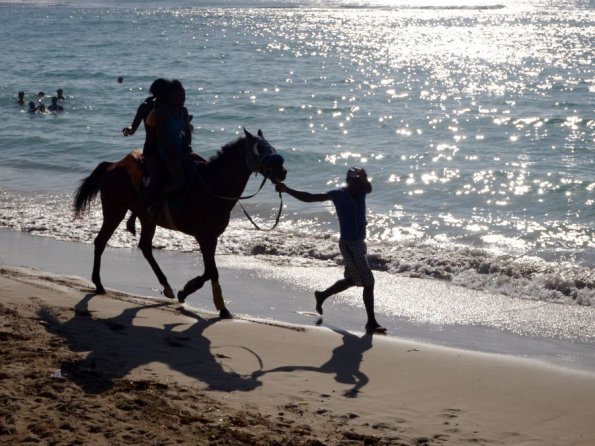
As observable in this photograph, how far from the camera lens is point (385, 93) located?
111ft

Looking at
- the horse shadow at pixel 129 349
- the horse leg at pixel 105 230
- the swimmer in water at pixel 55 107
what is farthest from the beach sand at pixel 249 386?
the swimmer in water at pixel 55 107

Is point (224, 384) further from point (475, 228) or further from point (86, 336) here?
point (475, 228)

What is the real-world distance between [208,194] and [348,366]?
8.42 ft

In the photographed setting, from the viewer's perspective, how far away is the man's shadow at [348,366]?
791cm

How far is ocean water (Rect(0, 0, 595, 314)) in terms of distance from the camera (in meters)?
14.3

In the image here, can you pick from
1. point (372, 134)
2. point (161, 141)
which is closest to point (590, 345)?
point (161, 141)

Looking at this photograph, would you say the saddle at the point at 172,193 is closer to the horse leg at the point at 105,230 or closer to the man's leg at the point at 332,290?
the horse leg at the point at 105,230

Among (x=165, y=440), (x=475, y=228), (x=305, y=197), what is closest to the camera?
(x=165, y=440)

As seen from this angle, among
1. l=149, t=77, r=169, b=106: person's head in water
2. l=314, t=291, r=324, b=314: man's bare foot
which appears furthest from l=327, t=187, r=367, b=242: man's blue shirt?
l=149, t=77, r=169, b=106: person's head in water

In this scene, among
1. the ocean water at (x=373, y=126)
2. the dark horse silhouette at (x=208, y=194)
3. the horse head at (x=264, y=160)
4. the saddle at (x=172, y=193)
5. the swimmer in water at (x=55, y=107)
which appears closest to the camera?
the horse head at (x=264, y=160)

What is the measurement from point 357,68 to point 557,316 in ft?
102

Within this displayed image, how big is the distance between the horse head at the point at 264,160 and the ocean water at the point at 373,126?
150 inches

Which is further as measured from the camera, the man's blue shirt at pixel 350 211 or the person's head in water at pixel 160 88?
the person's head in water at pixel 160 88

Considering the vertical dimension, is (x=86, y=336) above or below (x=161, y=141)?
below
